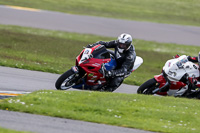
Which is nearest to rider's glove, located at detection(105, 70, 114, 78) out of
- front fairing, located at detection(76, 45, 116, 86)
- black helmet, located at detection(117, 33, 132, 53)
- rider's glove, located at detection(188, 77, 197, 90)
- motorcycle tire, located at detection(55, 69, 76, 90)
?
front fairing, located at detection(76, 45, 116, 86)

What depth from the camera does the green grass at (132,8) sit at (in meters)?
28.7

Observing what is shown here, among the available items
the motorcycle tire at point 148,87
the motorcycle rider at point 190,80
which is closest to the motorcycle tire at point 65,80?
the motorcycle tire at point 148,87

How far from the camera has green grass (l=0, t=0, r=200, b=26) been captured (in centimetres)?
2869

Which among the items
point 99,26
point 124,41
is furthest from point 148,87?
point 99,26

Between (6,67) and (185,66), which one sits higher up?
(185,66)

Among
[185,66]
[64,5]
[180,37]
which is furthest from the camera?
[64,5]

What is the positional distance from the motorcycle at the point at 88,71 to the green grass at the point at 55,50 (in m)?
3.41

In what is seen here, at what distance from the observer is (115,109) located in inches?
310

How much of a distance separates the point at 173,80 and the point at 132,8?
2286 cm

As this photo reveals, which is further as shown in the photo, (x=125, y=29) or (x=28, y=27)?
(x=125, y=29)

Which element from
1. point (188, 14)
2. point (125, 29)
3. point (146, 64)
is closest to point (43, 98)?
point (146, 64)

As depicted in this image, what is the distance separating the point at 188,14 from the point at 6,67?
23378 millimetres

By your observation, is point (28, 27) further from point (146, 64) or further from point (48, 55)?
point (146, 64)

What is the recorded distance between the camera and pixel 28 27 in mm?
21688
